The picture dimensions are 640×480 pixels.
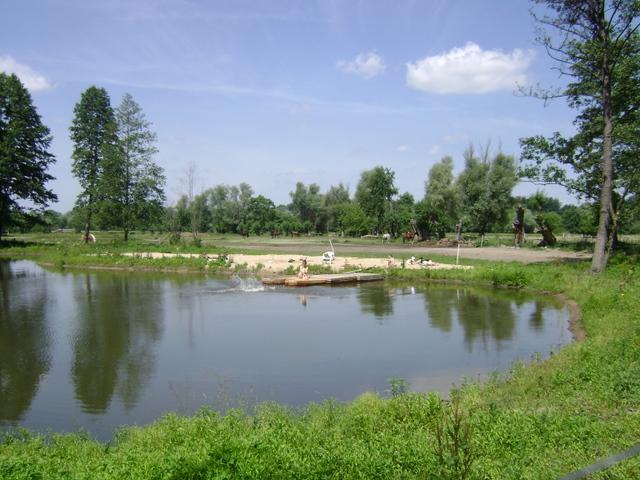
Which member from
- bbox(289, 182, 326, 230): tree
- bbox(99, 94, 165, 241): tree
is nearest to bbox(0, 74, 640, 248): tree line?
bbox(99, 94, 165, 241): tree

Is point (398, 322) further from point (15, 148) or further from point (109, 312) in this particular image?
point (15, 148)

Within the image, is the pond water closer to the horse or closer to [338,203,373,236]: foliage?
the horse

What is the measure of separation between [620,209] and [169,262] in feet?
80.1

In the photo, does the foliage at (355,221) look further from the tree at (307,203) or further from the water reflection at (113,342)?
the water reflection at (113,342)

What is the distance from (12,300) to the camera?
22344 millimetres

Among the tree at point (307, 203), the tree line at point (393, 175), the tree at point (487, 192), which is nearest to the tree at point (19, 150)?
the tree line at point (393, 175)

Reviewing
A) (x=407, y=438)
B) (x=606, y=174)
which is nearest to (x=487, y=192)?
(x=606, y=174)

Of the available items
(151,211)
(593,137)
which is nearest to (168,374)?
(593,137)

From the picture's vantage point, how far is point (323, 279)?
26312mm

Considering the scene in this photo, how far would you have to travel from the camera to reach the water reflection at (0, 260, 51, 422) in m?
10.5

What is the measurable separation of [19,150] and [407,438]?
4811 cm

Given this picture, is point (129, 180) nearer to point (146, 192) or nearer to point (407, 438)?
point (146, 192)

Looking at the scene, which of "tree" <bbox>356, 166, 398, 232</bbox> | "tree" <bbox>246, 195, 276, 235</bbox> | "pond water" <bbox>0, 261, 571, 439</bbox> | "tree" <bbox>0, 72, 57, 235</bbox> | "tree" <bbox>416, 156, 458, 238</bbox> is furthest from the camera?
"tree" <bbox>246, 195, 276, 235</bbox>

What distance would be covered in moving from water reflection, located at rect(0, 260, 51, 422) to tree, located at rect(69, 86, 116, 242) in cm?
2116
